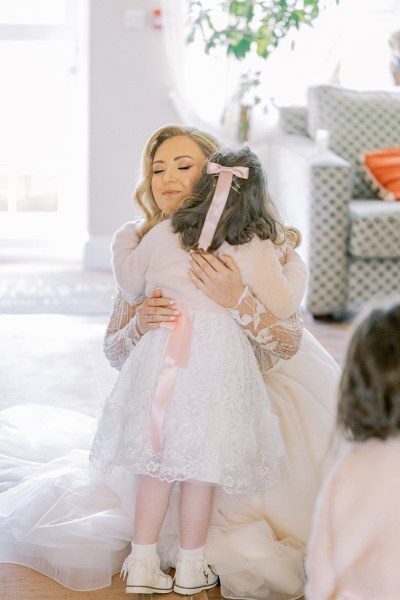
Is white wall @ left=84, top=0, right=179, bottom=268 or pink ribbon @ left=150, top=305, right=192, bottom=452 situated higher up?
pink ribbon @ left=150, top=305, right=192, bottom=452

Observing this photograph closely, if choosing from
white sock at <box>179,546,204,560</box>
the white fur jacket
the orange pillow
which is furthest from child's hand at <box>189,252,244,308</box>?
the orange pillow

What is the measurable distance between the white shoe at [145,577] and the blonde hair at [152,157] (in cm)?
67

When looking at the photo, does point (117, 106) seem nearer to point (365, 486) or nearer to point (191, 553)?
point (191, 553)

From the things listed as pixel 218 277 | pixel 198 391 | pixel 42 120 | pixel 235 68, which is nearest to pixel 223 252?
pixel 218 277

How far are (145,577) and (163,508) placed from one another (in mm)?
135

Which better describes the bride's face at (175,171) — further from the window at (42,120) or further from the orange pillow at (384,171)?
the window at (42,120)

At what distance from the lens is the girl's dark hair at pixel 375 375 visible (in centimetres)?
128

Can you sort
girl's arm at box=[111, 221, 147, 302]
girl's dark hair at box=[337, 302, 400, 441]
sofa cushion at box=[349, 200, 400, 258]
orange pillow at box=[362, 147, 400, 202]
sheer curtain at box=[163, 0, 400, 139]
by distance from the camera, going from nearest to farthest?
girl's dark hair at box=[337, 302, 400, 441], girl's arm at box=[111, 221, 147, 302], sofa cushion at box=[349, 200, 400, 258], orange pillow at box=[362, 147, 400, 202], sheer curtain at box=[163, 0, 400, 139]

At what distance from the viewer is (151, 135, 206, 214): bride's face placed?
7.16 feet

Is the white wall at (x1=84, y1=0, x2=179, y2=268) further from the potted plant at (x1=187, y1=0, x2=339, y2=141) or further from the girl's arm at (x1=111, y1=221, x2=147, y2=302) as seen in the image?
the girl's arm at (x1=111, y1=221, x2=147, y2=302)

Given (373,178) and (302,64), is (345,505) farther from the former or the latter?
(302,64)

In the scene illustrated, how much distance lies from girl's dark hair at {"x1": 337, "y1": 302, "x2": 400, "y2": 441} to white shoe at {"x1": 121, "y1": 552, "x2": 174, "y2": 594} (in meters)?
0.82

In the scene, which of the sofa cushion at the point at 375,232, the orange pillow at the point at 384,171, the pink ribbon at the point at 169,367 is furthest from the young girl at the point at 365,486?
the orange pillow at the point at 384,171

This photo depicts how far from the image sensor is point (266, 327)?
2.08 metres
